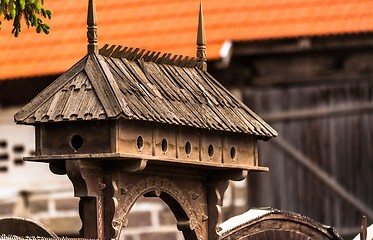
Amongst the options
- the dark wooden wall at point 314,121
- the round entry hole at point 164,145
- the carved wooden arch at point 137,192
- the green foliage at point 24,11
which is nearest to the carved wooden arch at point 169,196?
the carved wooden arch at point 137,192

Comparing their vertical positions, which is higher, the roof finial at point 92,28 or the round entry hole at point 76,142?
the roof finial at point 92,28

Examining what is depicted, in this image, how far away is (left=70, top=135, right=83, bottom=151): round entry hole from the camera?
8.27 metres

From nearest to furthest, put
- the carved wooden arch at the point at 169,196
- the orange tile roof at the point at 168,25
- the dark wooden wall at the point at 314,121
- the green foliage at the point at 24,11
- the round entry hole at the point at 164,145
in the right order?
the carved wooden arch at the point at 169,196 < the round entry hole at the point at 164,145 < the green foliage at the point at 24,11 < the orange tile roof at the point at 168,25 < the dark wooden wall at the point at 314,121

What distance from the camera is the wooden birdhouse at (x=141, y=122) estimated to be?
8.21 m

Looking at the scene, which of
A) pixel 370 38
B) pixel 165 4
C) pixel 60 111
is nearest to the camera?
pixel 60 111

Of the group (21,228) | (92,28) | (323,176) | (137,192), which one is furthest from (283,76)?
(92,28)

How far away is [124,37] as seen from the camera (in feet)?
52.1

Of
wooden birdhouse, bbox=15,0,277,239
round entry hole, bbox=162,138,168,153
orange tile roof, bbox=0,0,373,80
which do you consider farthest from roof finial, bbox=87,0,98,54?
orange tile roof, bbox=0,0,373,80

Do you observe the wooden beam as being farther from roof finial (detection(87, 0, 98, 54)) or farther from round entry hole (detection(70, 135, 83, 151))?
round entry hole (detection(70, 135, 83, 151))

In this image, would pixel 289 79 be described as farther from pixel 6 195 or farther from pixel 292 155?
pixel 6 195

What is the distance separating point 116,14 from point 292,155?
250 cm

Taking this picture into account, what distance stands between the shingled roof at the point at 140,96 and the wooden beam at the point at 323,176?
20.4 ft

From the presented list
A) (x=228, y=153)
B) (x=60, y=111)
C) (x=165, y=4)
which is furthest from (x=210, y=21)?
(x=60, y=111)

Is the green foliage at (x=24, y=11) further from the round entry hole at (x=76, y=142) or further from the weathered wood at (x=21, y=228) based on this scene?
the weathered wood at (x=21, y=228)
